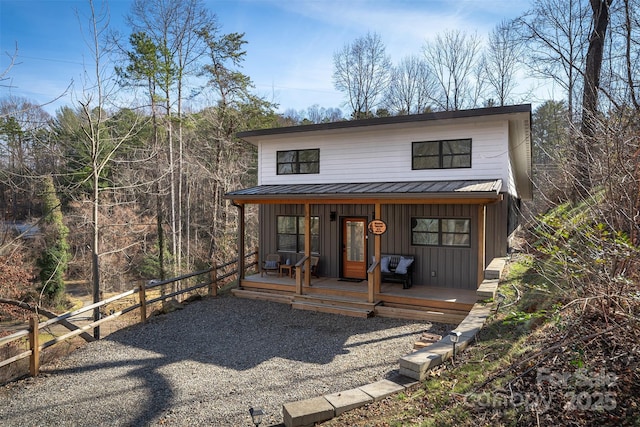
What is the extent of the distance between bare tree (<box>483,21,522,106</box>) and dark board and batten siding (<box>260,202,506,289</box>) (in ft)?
60.6

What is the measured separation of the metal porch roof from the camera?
26.5 ft

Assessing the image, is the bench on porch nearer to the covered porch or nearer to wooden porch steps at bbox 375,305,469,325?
the covered porch

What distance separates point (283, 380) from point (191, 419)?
1.42 meters

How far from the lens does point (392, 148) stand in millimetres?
10648

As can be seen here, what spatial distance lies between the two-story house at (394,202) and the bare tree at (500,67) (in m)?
15.5

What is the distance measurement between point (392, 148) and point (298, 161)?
3113mm

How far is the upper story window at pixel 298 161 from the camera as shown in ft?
38.6

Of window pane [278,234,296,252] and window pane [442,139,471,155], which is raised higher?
window pane [442,139,471,155]

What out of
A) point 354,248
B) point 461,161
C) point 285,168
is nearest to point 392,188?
point 461,161

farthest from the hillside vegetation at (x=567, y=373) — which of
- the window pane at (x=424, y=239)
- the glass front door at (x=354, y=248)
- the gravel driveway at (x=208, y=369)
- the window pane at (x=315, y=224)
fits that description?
the window pane at (x=315, y=224)

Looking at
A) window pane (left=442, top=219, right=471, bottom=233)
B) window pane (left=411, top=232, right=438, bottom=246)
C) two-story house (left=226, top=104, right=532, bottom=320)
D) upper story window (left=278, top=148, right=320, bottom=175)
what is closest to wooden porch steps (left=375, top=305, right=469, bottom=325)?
two-story house (left=226, top=104, right=532, bottom=320)

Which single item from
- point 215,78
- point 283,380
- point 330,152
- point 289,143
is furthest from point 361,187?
point 215,78

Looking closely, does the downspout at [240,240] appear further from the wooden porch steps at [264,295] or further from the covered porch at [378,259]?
the wooden porch steps at [264,295]

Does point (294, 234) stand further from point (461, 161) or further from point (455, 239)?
point (461, 161)
